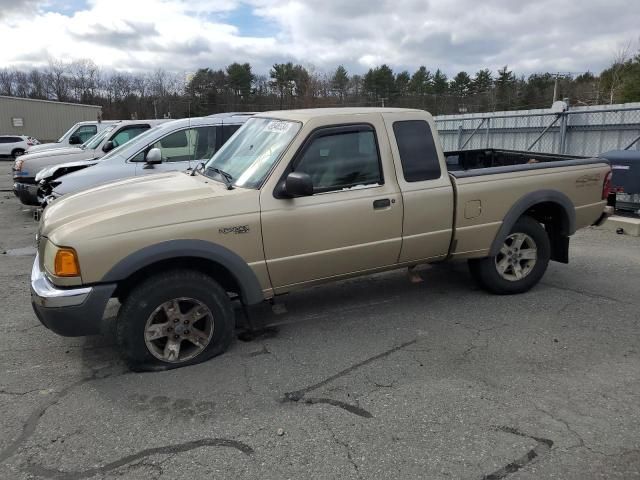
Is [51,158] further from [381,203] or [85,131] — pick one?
[381,203]

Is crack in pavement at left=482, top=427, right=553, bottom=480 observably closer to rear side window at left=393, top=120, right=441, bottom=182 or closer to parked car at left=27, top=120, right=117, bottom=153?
rear side window at left=393, top=120, right=441, bottom=182

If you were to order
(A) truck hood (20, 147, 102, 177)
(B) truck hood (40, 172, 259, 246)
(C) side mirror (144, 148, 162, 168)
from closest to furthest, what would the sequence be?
1. (B) truck hood (40, 172, 259, 246)
2. (C) side mirror (144, 148, 162, 168)
3. (A) truck hood (20, 147, 102, 177)

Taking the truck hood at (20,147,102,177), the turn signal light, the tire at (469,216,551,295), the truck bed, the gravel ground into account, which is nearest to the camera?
the gravel ground

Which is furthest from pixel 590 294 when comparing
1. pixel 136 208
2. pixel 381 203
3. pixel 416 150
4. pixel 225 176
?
pixel 136 208

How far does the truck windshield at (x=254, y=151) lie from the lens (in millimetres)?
4105

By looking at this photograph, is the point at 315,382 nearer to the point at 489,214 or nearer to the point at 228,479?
the point at 228,479

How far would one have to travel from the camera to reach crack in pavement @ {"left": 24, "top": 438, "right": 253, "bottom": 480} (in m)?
2.70

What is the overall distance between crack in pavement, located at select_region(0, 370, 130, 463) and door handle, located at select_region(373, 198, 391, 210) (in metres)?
2.38

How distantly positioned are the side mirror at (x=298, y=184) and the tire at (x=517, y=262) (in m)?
2.25

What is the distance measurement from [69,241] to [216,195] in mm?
1074

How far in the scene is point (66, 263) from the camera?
3.39m

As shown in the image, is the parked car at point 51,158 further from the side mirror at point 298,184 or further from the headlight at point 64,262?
the side mirror at point 298,184

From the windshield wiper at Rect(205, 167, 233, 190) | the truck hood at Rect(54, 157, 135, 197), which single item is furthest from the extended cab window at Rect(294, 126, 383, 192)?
the truck hood at Rect(54, 157, 135, 197)

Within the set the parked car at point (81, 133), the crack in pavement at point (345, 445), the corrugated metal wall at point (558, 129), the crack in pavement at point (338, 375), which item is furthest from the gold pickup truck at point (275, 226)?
the parked car at point (81, 133)
